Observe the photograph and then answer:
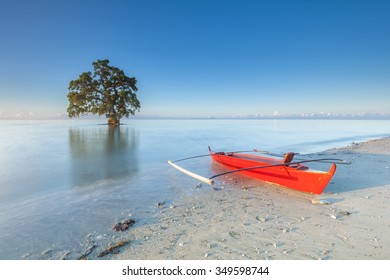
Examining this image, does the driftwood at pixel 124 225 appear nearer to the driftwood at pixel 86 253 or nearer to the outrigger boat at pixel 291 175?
the driftwood at pixel 86 253

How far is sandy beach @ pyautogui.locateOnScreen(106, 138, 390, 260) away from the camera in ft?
9.43

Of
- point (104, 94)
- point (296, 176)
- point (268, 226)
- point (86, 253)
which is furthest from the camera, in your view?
point (104, 94)

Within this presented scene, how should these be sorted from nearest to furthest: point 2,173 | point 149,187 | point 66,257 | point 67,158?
point 66,257, point 149,187, point 2,173, point 67,158

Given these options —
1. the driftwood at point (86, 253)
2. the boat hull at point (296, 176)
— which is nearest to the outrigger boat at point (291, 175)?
the boat hull at point (296, 176)

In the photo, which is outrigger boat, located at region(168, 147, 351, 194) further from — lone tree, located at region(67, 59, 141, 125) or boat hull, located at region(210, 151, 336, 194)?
lone tree, located at region(67, 59, 141, 125)

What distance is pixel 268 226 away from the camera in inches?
141

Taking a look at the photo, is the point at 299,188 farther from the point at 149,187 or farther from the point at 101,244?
the point at 101,244

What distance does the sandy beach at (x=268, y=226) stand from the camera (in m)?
2.88

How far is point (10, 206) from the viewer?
4738 millimetres

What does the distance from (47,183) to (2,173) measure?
2.66 m

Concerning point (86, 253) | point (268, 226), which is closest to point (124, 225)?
point (86, 253)

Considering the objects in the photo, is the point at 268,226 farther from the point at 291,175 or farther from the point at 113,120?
the point at 113,120

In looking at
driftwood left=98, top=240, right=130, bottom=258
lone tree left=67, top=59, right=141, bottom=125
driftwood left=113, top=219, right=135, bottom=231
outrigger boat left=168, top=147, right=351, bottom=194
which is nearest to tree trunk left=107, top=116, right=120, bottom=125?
lone tree left=67, top=59, right=141, bottom=125

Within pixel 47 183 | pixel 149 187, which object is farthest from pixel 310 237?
pixel 47 183
